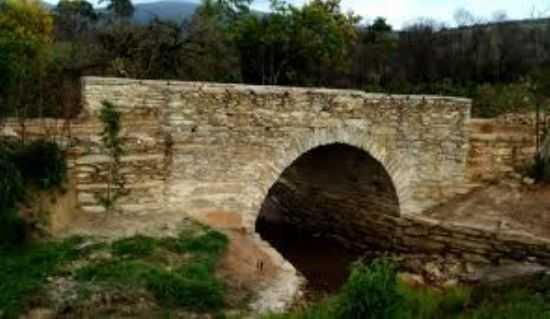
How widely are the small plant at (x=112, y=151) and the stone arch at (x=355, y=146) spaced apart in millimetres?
2239

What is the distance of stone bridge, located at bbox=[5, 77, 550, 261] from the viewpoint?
10.0 m

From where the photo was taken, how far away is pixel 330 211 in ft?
50.8

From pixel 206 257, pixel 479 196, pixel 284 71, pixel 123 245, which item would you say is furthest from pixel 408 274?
pixel 284 71

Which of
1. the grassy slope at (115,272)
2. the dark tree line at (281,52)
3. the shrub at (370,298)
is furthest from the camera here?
the dark tree line at (281,52)

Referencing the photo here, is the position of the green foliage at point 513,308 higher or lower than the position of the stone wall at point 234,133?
lower

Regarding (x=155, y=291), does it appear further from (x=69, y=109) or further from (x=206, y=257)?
(x=69, y=109)

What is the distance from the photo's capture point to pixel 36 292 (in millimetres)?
7672

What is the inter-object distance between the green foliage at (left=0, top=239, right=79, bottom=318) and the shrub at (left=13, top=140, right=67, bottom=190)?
854 millimetres

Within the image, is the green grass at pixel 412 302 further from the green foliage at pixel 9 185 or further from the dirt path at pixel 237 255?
the green foliage at pixel 9 185

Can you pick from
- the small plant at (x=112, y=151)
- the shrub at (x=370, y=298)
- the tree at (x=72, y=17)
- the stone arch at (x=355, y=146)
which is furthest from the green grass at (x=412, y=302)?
the tree at (x=72, y=17)

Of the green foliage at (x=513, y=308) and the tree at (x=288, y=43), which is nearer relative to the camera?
the green foliage at (x=513, y=308)

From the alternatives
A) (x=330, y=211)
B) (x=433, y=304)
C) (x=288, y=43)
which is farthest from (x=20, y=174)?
(x=288, y=43)

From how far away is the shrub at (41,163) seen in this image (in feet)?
29.5

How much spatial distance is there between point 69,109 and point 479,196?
25.9ft
